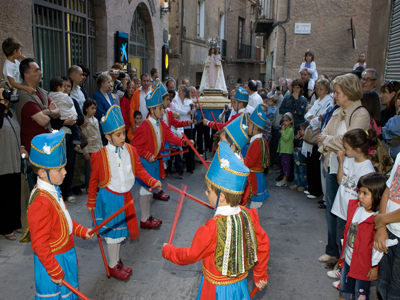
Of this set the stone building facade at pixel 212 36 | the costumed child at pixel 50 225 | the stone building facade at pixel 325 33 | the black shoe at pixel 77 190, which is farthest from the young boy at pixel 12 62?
the stone building facade at pixel 212 36

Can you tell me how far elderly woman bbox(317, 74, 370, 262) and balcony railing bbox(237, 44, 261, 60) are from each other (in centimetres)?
2568

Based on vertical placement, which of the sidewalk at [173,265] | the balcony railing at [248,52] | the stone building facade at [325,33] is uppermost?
the balcony railing at [248,52]

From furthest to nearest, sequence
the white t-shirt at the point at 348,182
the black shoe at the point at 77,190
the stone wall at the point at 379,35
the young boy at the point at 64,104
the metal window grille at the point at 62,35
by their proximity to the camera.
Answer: the stone wall at the point at 379,35
the metal window grille at the point at 62,35
the black shoe at the point at 77,190
the young boy at the point at 64,104
the white t-shirt at the point at 348,182

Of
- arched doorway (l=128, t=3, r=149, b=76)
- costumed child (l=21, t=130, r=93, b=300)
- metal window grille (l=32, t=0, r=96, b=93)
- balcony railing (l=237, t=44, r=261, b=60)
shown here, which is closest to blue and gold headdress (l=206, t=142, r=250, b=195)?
costumed child (l=21, t=130, r=93, b=300)

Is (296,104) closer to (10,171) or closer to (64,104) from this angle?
(64,104)

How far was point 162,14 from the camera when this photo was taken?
13109 millimetres

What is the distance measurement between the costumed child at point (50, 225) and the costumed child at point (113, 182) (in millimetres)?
858

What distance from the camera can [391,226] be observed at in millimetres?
2617

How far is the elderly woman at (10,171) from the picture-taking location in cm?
412

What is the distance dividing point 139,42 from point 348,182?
32.0ft

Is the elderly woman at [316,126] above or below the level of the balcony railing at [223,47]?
below

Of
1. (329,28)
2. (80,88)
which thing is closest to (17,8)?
(80,88)

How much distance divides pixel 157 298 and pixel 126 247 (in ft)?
3.72

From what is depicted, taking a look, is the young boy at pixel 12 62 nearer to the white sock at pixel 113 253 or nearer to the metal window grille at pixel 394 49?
the white sock at pixel 113 253
